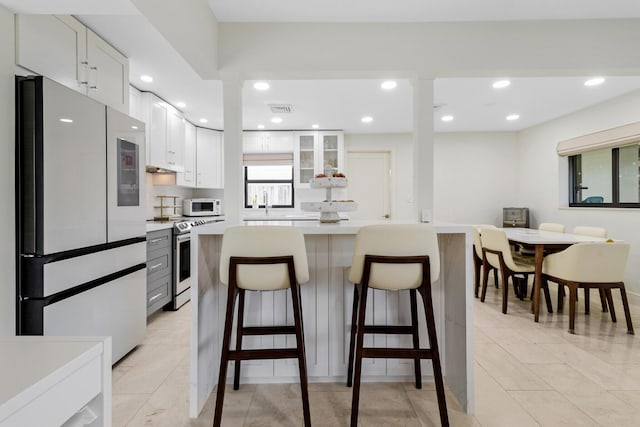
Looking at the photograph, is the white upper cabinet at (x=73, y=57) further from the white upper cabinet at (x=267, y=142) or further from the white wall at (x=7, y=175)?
the white upper cabinet at (x=267, y=142)

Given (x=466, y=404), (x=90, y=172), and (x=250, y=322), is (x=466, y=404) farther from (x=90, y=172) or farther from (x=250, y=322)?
(x=90, y=172)

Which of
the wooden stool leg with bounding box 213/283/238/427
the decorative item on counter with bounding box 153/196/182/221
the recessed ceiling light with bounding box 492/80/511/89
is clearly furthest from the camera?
the decorative item on counter with bounding box 153/196/182/221

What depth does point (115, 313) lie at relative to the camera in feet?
7.29

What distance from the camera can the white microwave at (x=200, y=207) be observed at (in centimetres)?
471

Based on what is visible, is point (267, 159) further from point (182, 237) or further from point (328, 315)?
point (328, 315)

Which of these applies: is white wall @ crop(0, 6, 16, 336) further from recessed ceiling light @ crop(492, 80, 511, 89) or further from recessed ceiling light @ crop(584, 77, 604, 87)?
recessed ceiling light @ crop(584, 77, 604, 87)

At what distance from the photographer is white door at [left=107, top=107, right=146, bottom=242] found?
2152 millimetres

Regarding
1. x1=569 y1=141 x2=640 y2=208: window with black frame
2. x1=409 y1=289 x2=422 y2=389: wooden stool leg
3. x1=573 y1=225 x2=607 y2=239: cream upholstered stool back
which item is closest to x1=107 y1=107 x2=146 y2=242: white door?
x1=409 y1=289 x2=422 y2=389: wooden stool leg

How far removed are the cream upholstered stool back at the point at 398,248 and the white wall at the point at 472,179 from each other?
441 cm

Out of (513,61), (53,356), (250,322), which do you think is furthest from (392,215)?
(53,356)

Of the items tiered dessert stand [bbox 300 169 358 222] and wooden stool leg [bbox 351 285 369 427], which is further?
tiered dessert stand [bbox 300 169 358 222]

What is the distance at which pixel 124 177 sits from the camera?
230 cm

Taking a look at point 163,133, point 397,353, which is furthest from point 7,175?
point 163,133

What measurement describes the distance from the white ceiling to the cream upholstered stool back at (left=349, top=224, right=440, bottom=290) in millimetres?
1398
